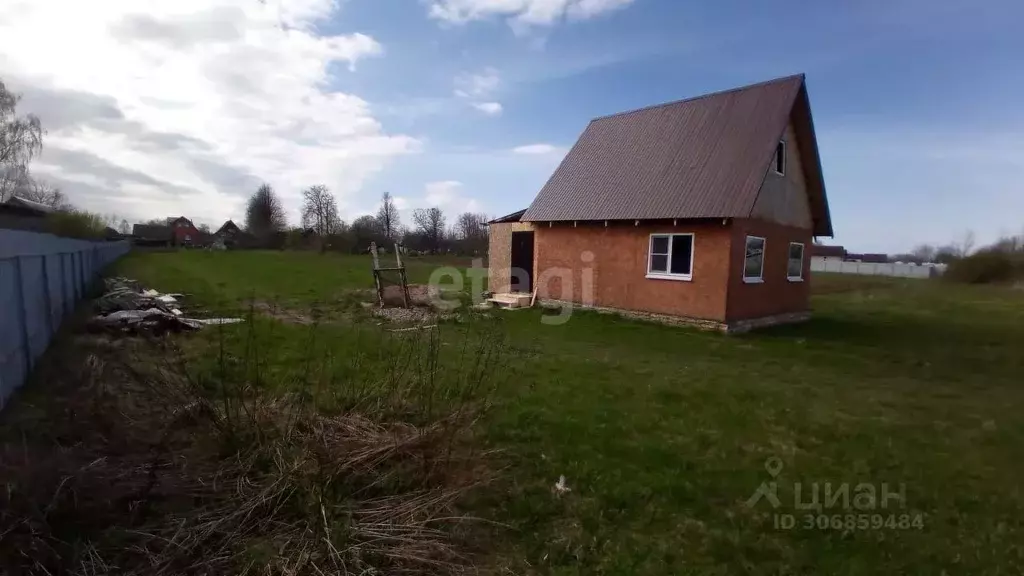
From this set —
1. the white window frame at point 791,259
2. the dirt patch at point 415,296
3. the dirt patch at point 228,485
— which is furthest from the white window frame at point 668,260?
the dirt patch at point 228,485

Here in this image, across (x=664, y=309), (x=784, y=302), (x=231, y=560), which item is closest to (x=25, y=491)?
(x=231, y=560)

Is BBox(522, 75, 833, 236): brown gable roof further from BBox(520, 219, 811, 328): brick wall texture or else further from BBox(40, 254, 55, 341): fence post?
BBox(40, 254, 55, 341): fence post

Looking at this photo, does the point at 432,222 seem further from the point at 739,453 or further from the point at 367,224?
the point at 739,453

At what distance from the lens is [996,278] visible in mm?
28281

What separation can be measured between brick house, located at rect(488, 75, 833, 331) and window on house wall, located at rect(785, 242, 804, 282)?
0.19 ft

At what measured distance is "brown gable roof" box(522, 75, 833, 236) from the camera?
12375 millimetres

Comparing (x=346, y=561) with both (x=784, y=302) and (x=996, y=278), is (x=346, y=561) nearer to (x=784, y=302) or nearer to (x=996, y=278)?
(x=784, y=302)

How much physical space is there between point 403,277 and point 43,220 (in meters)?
26.2

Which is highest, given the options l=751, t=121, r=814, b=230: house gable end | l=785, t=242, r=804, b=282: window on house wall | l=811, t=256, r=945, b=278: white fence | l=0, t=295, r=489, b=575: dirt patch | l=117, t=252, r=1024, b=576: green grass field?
l=751, t=121, r=814, b=230: house gable end

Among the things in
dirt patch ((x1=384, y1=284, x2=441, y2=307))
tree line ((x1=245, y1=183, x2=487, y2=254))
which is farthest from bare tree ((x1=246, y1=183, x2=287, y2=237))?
dirt patch ((x1=384, y1=284, x2=441, y2=307))

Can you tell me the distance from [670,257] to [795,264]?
16.5 feet

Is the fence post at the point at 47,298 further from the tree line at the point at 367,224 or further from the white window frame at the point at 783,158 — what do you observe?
the tree line at the point at 367,224

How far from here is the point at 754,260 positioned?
13.2 meters

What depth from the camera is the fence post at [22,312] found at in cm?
570
